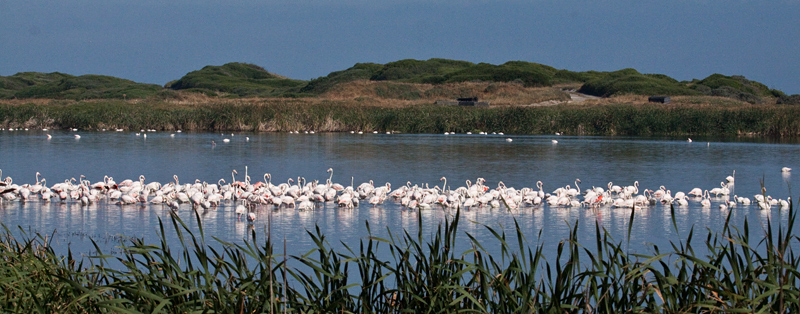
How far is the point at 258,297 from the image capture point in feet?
13.7

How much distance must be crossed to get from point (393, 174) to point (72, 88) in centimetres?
6058

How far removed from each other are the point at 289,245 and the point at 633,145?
21220 millimetres

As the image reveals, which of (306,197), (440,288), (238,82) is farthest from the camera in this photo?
(238,82)

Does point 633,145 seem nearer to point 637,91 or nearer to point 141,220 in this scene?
point 141,220

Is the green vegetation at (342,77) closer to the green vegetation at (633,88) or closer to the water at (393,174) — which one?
the green vegetation at (633,88)

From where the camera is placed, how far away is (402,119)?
120 ft

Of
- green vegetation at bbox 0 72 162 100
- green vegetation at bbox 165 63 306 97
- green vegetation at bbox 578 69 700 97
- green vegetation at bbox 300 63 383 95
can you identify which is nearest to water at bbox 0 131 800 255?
green vegetation at bbox 578 69 700 97

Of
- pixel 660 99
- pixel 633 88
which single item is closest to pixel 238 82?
pixel 633 88

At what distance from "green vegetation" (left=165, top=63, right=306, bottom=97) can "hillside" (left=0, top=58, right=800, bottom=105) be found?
10 cm

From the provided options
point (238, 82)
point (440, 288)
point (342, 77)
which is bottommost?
point (440, 288)

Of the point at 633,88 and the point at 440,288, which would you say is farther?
the point at 633,88

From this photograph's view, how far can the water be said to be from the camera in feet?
27.4

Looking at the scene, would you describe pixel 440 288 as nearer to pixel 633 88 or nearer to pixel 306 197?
pixel 306 197

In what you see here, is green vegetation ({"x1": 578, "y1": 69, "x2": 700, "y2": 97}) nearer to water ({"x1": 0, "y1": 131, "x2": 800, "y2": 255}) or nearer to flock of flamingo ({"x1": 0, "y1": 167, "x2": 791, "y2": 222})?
water ({"x1": 0, "y1": 131, "x2": 800, "y2": 255})
